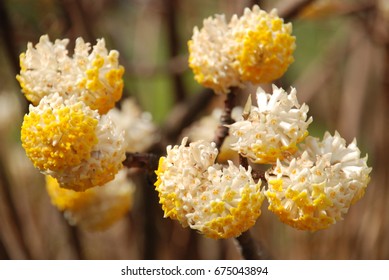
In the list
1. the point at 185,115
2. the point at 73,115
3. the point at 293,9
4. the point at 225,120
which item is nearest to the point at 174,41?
the point at 185,115

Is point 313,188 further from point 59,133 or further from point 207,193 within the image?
point 59,133

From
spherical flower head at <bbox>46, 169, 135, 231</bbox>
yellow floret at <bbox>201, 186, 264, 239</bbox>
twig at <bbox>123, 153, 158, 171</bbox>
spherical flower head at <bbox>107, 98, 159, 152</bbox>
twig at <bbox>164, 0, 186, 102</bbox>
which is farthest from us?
twig at <bbox>164, 0, 186, 102</bbox>

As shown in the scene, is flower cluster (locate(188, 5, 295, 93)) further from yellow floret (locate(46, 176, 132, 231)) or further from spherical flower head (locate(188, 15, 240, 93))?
yellow floret (locate(46, 176, 132, 231))

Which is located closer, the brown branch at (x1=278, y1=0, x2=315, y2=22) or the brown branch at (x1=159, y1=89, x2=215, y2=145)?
the brown branch at (x1=278, y1=0, x2=315, y2=22)

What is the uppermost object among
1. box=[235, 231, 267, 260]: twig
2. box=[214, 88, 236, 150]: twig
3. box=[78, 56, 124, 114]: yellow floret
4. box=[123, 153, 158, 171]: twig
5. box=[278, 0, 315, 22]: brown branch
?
box=[278, 0, 315, 22]: brown branch

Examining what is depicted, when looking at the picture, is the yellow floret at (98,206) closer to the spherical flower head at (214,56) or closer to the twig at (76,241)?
the spherical flower head at (214,56)

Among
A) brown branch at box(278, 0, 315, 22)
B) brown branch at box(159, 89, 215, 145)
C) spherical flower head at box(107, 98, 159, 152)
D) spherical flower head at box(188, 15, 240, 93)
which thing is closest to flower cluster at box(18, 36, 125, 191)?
spherical flower head at box(188, 15, 240, 93)

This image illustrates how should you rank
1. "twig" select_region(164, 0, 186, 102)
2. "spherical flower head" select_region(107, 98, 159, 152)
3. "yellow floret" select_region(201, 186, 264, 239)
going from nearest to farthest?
1. "yellow floret" select_region(201, 186, 264, 239)
2. "spherical flower head" select_region(107, 98, 159, 152)
3. "twig" select_region(164, 0, 186, 102)
